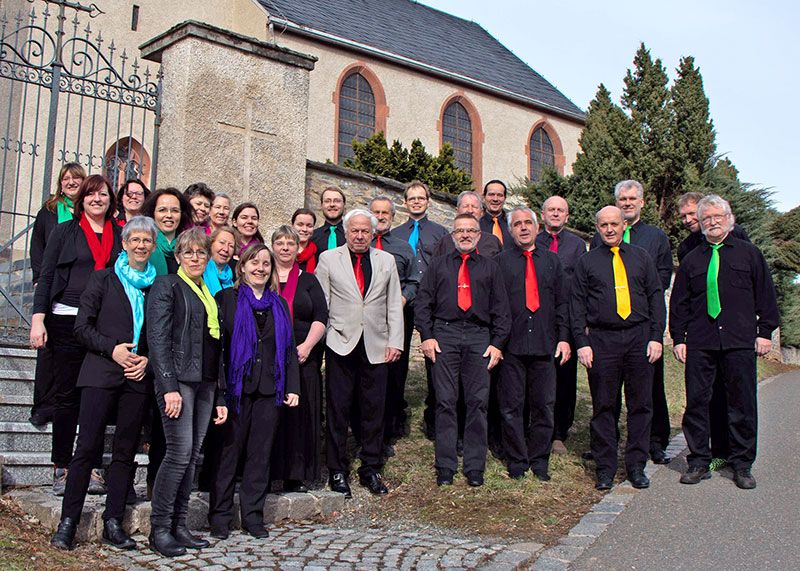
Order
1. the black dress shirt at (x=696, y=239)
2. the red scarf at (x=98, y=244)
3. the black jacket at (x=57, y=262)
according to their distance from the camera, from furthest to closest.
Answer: the black dress shirt at (x=696, y=239), the red scarf at (x=98, y=244), the black jacket at (x=57, y=262)

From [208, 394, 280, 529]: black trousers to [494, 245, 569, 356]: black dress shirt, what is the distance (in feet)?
6.43

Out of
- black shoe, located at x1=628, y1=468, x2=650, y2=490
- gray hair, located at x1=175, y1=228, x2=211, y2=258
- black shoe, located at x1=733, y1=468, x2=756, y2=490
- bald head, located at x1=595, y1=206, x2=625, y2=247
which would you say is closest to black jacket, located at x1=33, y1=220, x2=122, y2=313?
gray hair, located at x1=175, y1=228, x2=211, y2=258

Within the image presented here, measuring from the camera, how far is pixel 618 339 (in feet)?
19.6

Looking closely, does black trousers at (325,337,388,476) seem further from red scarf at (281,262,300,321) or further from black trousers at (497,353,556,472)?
black trousers at (497,353,556,472)

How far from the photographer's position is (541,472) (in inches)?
241

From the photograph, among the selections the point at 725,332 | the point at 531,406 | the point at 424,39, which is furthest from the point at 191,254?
the point at 424,39

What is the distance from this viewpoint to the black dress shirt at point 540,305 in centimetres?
615

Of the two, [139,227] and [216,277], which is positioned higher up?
[139,227]

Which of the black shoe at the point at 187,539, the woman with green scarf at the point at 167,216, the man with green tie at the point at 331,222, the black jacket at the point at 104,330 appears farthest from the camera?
the man with green tie at the point at 331,222

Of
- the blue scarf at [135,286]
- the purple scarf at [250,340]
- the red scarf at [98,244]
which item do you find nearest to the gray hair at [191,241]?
the blue scarf at [135,286]

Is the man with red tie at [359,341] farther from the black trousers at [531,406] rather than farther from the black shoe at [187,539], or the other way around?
the black shoe at [187,539]

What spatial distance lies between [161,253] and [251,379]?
1.00 m

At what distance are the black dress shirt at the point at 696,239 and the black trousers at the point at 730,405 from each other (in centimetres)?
93

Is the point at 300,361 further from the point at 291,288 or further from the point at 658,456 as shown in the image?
the point at 658,456
